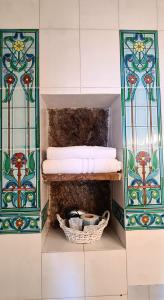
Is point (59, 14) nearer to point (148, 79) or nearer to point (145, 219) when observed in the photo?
point (148, 79)

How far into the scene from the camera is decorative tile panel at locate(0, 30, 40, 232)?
3.49ft

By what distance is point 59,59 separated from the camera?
3.61 ft

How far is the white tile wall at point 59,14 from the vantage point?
1.11m

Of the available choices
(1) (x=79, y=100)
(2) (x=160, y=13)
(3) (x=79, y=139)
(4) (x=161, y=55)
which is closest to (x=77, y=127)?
(3) (x=79, y=139)

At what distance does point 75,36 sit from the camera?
3.66ft

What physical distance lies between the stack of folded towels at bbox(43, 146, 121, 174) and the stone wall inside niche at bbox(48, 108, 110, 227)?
28cm

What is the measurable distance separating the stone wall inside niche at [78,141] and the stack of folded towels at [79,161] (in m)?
0.28

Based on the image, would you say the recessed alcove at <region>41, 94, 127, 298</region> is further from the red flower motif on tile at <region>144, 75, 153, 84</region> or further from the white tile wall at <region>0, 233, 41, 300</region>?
the red flower motif on tile at <region>144, 75, 153, 84</region>

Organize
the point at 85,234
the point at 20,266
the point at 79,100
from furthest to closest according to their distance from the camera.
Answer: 1. the point at 79,100
2. the point at 85,234
3. the point at 20,266

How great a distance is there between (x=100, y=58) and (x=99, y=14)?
0.76 ft

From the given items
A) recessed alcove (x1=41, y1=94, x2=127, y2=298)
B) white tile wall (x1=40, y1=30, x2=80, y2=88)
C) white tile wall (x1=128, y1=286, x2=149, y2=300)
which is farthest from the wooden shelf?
white tile wall (x1=128, y1=286, x2=149, y2=300)

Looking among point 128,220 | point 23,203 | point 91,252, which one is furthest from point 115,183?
point 23,203

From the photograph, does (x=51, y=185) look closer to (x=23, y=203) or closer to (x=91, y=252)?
(x=23, y=203)

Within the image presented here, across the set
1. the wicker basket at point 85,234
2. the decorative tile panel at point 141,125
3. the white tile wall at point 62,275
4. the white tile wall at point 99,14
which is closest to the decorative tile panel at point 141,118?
the decorative tile panel at point 141,125
